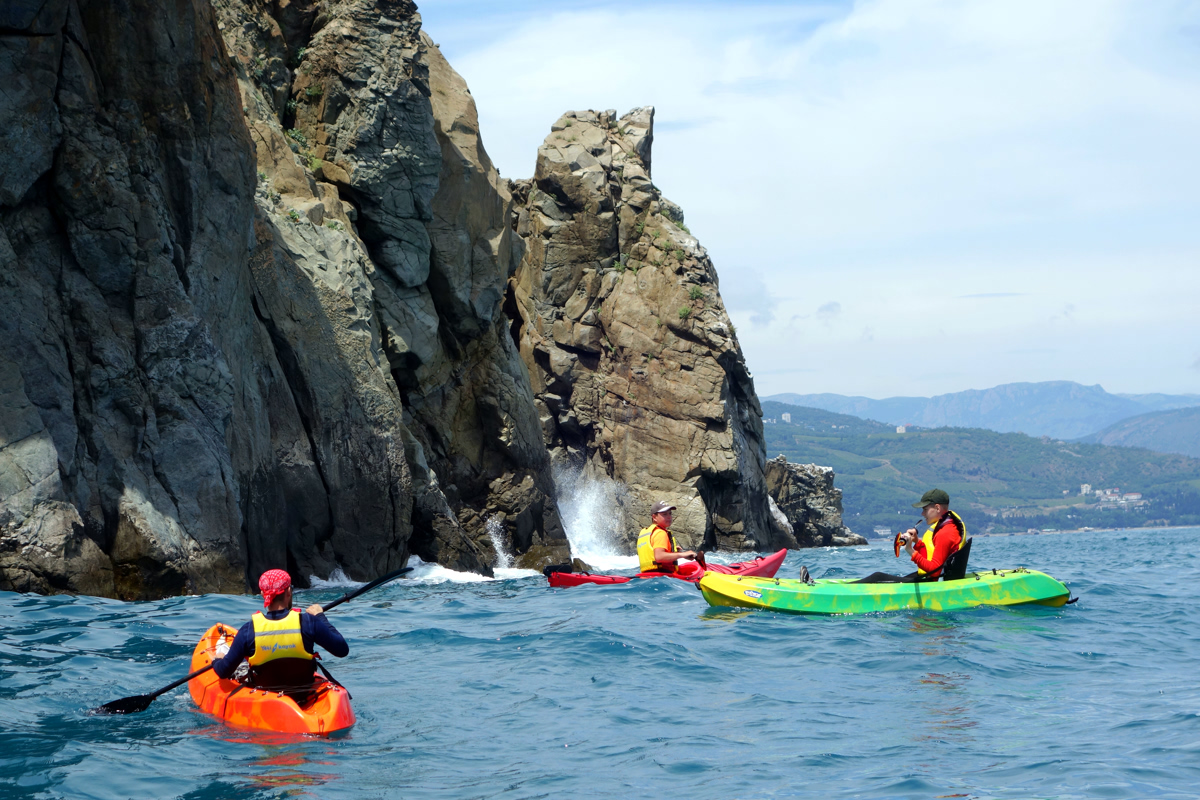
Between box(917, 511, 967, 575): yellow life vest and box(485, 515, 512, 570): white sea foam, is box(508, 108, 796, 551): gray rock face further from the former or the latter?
box(917, 511, 967, 575): yellow life vest

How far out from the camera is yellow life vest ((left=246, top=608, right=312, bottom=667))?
8.02m

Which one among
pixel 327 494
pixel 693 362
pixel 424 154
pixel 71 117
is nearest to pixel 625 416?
pixel 693 362

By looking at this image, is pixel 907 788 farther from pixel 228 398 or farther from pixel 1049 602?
pixel 228 398

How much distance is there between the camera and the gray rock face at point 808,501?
2112 inches

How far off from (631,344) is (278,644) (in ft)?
115

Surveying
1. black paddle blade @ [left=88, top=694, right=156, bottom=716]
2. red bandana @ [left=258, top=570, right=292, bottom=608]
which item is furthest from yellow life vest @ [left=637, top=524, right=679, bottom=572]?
black paddle blade @ [left=88, top=694, right=156, bottom=716]

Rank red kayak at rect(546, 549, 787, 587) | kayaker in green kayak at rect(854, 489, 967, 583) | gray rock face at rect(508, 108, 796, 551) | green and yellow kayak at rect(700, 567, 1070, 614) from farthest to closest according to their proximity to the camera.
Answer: gray rock face at rect(508, 108, 796, 551) < red kayak at rect(546, 549, 787, 587) < kayaker in green kayak at rect(854, 489, 967, 583) < green and yellow kayak at rect(700, 567, 1070, 614)

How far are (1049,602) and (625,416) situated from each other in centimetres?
2871

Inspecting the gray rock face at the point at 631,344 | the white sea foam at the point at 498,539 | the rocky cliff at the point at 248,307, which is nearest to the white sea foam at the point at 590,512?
the gray rock face at the point at 631,344

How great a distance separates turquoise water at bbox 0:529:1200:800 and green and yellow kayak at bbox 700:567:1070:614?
0.82ft

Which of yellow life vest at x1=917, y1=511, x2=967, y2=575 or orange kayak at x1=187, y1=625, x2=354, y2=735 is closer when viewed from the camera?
orange kayak at x1=187, y1=625, x2=354, y2=735

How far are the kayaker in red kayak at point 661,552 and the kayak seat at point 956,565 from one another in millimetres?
4421

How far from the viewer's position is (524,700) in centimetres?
914

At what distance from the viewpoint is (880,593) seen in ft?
43.0
